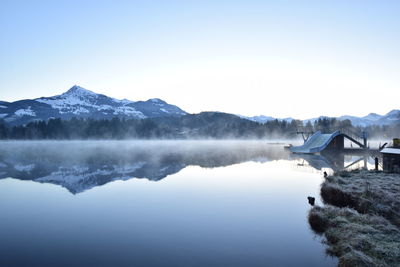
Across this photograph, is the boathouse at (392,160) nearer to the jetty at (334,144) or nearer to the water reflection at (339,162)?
the water reflection at (339,162)

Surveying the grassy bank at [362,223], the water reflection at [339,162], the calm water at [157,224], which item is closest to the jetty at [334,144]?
the water reflection at [339,162]

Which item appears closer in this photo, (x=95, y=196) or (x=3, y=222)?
(x=3, y=222)

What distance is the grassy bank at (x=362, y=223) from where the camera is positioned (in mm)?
10344

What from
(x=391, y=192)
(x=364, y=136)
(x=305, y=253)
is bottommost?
(x=305, y=253)

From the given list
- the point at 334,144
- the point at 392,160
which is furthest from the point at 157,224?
the point at 334,144

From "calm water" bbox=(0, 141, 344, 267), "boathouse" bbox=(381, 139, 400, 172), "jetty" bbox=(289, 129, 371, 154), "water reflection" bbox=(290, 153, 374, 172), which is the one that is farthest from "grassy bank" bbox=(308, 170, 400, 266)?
"jetty" bbox=(289, 129, 371, 154)

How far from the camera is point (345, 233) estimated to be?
12773mm

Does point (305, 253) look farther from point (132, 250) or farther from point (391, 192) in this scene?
point (391, 192)

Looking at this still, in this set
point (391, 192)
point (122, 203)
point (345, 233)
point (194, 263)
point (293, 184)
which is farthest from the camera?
point (293, 184)

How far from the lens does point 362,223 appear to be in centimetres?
1389

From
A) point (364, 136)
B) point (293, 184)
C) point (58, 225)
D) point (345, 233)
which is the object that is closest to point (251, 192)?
point (293, 184)

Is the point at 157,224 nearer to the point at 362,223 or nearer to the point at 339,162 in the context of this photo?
the point at 362,223

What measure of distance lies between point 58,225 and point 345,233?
15.2 m

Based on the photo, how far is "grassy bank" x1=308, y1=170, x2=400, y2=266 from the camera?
10.3 metres
